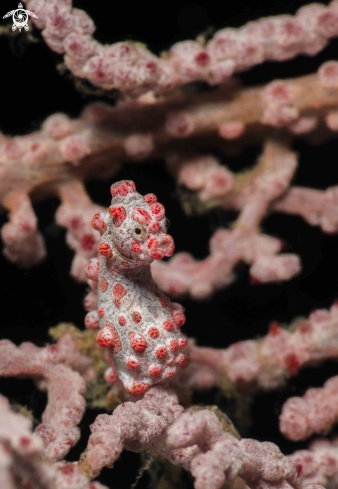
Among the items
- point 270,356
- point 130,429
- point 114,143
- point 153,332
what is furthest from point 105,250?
point 270,356

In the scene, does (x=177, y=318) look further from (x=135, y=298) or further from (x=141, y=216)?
(x=141, y=216)

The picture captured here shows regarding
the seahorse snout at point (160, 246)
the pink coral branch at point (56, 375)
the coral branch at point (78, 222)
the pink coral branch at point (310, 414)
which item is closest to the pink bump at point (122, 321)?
the seahorse snout at point (160, 246)

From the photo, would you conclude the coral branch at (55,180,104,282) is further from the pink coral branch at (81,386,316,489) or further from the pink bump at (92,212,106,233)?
the pink coral branch at (81,386,316,489)

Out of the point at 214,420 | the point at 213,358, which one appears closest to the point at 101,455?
the point at 214,420

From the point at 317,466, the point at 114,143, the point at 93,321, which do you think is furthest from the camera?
the point at 114,143

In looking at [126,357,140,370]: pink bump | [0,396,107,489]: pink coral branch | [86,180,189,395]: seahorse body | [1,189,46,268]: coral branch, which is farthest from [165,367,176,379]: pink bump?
[1,189,46,268]: coral branch

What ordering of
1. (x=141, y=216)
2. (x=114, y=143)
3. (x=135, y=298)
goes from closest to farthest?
(x=141, y=216) → (x=135, y=298) → (x=114, y=143)

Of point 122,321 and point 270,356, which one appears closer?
point 122,321
